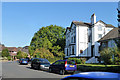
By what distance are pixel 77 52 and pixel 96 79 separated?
38558 millimetres

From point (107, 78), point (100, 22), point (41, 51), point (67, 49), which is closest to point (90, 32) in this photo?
point (100, 22)

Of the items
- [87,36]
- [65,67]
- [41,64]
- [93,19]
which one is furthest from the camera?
[87,36]

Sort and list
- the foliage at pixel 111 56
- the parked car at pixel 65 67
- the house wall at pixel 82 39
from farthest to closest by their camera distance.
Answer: the house wall at pixel 82 39 < the foliage at pixel 111 56 < the parked car at pixel 65 67

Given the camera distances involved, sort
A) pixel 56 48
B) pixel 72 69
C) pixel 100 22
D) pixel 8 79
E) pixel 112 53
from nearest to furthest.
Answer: pixel 8 79 < pixel 72 69 < pixel 112 53 < pixel 100 22 < pixel 56 48

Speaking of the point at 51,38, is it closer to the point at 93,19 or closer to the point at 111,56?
the point at 93,19

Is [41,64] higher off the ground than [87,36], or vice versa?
[87,36]

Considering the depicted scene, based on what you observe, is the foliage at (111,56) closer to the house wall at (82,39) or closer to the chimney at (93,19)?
the house wall at (82,39)

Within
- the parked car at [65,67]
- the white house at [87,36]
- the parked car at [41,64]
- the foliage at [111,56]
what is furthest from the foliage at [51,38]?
the parked car at [65,67]

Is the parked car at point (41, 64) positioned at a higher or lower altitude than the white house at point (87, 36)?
lower

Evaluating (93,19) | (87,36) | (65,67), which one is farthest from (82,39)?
(65,67)

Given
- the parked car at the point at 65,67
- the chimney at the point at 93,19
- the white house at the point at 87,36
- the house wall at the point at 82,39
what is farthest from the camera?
the house wall at the point at 82,39

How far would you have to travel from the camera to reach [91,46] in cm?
4256

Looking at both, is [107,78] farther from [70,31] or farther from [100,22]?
[70,31]

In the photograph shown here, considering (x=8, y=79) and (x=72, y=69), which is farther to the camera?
(x=72, y=69)
